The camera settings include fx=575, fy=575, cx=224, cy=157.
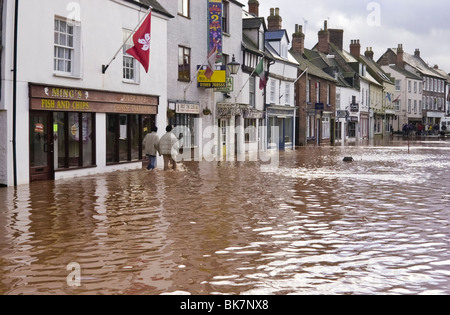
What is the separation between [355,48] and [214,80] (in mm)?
46506

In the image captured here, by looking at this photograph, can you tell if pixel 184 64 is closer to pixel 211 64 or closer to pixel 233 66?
pixel 211 64

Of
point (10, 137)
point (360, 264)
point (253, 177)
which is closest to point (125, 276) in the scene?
point (360, 264)

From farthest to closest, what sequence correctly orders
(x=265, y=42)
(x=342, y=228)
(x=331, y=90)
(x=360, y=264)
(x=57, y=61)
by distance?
(x=331, y=90)
(x=265, y=42)
(x=57, y=61)
(x=342, y=228)
(x=360, y=264)

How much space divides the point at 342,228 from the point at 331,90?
45.4 m

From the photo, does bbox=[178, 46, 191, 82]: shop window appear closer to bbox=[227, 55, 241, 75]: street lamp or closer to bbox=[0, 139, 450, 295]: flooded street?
bbox=[227, 55, 241, 75]: street lamp

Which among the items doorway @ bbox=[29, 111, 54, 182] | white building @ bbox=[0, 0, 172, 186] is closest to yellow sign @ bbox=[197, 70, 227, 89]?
white building @ bbox=[0, 0, 172, 186]

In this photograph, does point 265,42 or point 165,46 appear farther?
point 265,42

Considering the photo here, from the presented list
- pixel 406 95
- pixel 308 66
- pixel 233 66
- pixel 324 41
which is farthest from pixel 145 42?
pixel 406 95

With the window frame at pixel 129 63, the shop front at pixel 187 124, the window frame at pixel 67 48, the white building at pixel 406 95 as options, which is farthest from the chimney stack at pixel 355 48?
the window frame at pixel 67 48

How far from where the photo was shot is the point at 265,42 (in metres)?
41.1

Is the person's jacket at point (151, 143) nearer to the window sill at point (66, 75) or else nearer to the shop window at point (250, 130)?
the window sill at point (66, 75)

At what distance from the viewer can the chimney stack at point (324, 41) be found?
2381 inches

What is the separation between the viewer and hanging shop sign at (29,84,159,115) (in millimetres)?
16531
